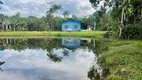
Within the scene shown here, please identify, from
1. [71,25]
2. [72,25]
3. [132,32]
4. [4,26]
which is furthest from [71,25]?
[132,32]

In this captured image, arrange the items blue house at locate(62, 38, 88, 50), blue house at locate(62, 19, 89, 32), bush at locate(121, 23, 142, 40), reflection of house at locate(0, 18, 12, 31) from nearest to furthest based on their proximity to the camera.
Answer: bush at locate(121, 23, 142, 40) → blue house at locate(62, 38, 88, 50) → blue house at locate(62, 19, 89, 32) → reflection of house at locate(0, 18, 12, 31)

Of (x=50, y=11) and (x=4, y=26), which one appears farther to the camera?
(x=50, y=11)

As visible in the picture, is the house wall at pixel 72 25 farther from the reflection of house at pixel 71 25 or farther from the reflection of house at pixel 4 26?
the reflection of house at pixel 4 26

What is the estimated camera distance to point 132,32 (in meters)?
28.4

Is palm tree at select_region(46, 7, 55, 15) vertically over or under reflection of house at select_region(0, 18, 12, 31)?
over

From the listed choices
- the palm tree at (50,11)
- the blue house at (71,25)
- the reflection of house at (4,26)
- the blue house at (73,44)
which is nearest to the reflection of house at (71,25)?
the blue house at (71,25)

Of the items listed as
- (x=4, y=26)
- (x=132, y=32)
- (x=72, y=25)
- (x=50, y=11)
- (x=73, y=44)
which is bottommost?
(x=73, y=44)

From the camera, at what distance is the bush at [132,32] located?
2747 cm

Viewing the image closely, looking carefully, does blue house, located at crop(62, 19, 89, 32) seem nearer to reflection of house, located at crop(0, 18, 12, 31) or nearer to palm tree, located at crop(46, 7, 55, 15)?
palm tree, located at crop(46, 7, 55, 15)

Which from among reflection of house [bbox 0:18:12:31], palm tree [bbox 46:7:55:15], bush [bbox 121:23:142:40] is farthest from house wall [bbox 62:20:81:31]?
bush [bbox 121:23:142:40]

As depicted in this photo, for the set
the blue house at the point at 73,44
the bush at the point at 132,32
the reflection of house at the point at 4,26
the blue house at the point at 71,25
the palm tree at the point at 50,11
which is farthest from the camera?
the palm tree at the point at 50,11

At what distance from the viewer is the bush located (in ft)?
90.1

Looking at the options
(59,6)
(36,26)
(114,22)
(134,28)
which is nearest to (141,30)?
(134,28)

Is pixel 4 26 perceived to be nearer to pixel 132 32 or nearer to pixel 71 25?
pixel 71 25
